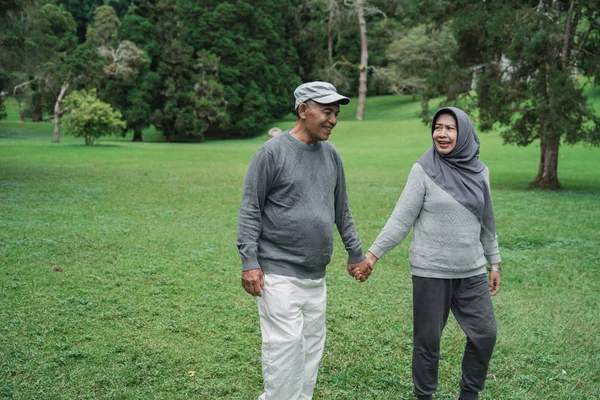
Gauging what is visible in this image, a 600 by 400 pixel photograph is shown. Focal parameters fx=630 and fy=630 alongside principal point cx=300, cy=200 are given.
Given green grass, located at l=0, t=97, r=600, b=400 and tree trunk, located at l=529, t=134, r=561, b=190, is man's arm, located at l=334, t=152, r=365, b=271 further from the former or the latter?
tree trunk, located at l=529, t=134, r=561, b=190

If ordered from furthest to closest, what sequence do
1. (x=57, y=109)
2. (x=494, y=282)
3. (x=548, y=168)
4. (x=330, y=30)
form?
(x=330, y=30), (x=57, y=109), (x=548, y=168), (x=494, y=282)

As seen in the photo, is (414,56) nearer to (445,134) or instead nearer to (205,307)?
(205,307)

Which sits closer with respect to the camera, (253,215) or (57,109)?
(253,215)

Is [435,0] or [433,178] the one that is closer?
[433,178]

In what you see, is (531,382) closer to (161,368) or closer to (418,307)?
(418,307)

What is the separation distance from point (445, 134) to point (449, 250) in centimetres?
70

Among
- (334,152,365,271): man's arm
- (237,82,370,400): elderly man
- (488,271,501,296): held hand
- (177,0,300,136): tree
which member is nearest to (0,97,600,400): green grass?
(488,271,501,296): held hand

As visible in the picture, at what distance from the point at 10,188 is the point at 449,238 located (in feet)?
45.6

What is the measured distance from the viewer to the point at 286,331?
338cm

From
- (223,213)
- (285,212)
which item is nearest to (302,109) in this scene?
(285,212)

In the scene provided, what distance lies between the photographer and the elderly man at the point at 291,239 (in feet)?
11.2

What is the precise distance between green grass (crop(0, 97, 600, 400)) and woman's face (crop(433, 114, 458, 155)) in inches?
66.5

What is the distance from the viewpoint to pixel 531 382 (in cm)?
449

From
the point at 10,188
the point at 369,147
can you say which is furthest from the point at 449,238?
the point at 369,147
